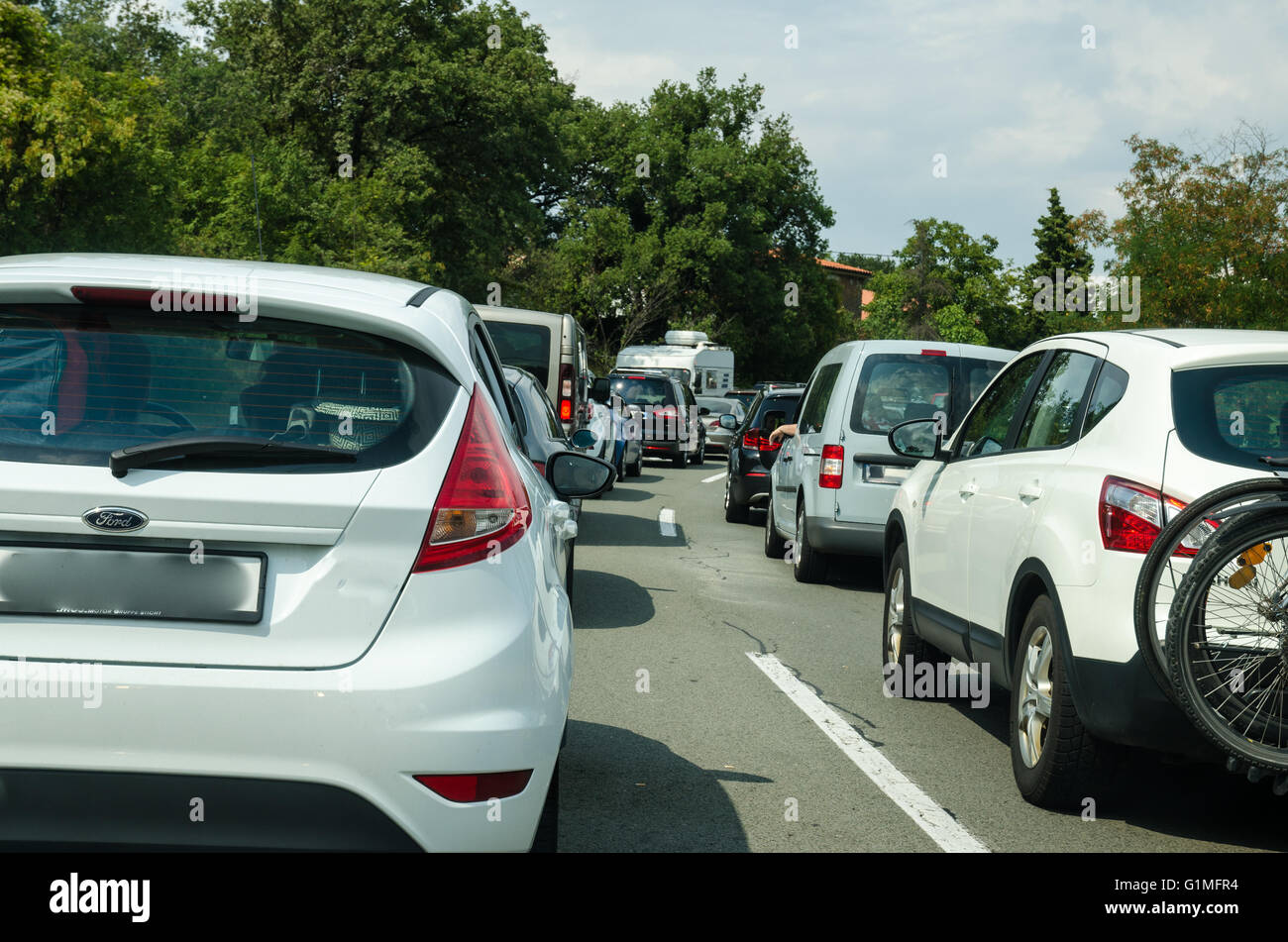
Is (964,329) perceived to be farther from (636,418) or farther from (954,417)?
(954,417)

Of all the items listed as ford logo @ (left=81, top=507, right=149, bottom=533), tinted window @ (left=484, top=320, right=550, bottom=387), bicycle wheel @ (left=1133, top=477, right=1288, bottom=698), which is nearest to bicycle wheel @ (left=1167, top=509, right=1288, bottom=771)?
bicycle wheel @ (left=1133, top=477, right=1288, bottom=698)

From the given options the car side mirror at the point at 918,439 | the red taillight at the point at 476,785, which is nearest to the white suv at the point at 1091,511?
the car side mirror at the point at 918,439

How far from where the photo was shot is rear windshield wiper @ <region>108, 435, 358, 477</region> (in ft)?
10.4

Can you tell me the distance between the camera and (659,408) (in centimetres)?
3064

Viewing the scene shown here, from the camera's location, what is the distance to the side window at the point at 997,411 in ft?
22.3

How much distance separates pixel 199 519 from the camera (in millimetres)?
3135

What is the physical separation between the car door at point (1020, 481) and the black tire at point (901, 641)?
3.93 feet

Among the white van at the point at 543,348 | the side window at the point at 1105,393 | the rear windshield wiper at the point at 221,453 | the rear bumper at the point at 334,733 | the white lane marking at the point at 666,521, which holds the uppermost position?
the white van at the point at 543,348

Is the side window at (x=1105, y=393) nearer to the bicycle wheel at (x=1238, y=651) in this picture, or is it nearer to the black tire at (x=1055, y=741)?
the black tire at (x=1055, y=741)

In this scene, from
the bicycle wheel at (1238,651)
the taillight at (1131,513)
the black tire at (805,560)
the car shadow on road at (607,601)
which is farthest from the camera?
the black tire at (805,560)

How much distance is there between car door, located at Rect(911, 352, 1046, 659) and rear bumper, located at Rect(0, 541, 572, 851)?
349 cm
